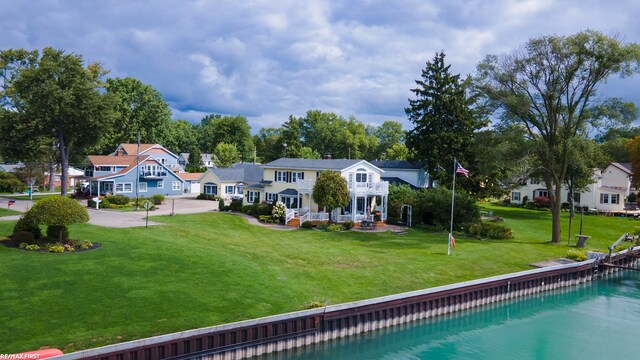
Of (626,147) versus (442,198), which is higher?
(626,147)

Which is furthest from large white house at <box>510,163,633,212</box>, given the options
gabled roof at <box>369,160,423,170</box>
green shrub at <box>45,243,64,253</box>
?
green shrub at <box>45,243,64,253</box>

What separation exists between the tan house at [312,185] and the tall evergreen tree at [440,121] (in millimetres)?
9511

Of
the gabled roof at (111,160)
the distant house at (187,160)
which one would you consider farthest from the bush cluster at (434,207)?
the distant house at (187,160)

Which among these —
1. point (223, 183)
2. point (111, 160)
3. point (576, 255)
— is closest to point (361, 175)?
point (576, 255)

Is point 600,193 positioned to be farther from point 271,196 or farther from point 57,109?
point 57,109

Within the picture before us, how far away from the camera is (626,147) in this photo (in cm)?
7856

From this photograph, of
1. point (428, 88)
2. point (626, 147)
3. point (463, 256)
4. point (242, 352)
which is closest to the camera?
point (242, 352)

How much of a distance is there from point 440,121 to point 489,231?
1605 cm

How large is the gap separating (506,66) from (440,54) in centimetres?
1607

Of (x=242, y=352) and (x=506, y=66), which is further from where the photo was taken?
(x=506, y=66)

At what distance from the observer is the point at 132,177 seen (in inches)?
2418

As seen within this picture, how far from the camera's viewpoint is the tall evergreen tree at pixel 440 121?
5519 cm

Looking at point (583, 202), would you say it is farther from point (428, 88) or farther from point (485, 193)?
point (428, 88)

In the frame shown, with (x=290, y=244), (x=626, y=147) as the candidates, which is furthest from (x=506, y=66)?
(x=626, y=147)
